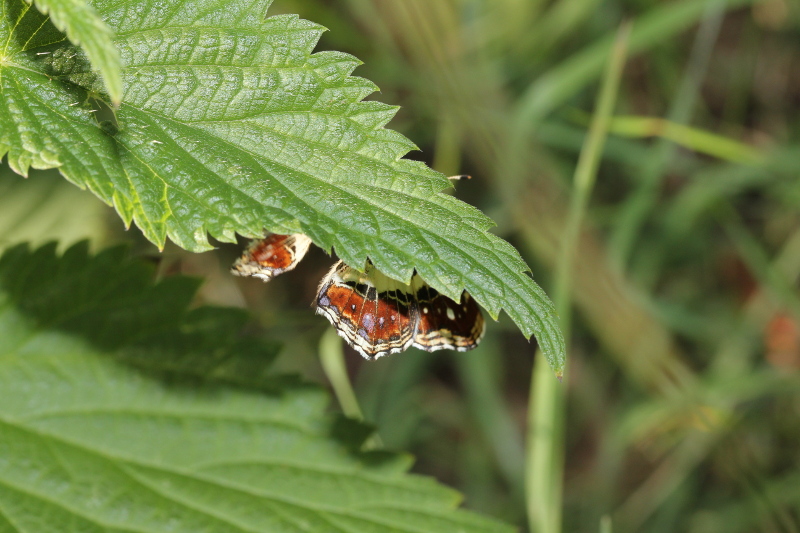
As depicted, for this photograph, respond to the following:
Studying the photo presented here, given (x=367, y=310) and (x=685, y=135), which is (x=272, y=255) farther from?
(x=685, y=135)

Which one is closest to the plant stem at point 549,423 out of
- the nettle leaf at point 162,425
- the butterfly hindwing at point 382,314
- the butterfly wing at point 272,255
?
the nettle leaf at point 162,425

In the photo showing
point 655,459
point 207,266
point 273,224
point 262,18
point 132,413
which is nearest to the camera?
point 273,224

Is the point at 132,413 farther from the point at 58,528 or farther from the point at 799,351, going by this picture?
the point at 799,351

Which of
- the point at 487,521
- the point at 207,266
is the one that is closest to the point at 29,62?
the point at 487,521

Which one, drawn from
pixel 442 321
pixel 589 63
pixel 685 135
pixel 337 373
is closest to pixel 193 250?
pixel 442 321

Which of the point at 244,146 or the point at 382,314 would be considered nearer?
the point at 244,146

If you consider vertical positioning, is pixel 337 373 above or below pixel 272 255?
below
